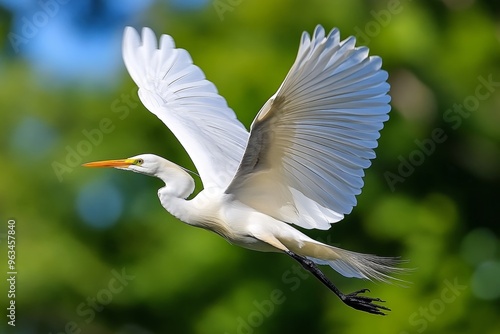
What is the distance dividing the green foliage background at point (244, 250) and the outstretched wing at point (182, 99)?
141cm

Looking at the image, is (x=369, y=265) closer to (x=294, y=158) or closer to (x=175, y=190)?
(x=294, y=158)

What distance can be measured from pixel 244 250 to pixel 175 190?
245 cm

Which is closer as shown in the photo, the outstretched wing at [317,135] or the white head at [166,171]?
the outstretched wing at [317,135]

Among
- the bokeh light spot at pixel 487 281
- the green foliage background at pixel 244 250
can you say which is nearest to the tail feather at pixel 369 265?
the green foliage background at pixel 244 250

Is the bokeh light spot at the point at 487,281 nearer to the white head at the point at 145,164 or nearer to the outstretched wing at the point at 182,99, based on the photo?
the outstretched wing at the point at 182,99

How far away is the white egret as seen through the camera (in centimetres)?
247

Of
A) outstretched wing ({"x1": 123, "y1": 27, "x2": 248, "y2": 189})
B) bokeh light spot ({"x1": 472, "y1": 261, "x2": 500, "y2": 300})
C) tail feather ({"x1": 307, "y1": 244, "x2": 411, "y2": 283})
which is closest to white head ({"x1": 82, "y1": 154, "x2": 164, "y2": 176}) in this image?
outstretched wing ({"x1": 123, "y1": 27, "x2": 248, "y2": 189})

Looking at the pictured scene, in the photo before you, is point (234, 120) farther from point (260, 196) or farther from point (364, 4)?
point (364, 4)

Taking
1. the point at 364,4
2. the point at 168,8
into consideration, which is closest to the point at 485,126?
the point at 364,4

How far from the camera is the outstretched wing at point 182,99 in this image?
A: 3.27m

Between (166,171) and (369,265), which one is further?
(166,171)

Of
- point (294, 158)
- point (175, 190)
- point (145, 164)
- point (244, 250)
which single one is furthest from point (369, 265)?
point (244, 250)

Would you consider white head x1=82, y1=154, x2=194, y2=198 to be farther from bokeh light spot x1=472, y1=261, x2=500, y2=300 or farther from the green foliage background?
bokeh light spot x1=472, y1=261, x2=500, y2=300

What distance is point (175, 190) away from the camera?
2943 mm
